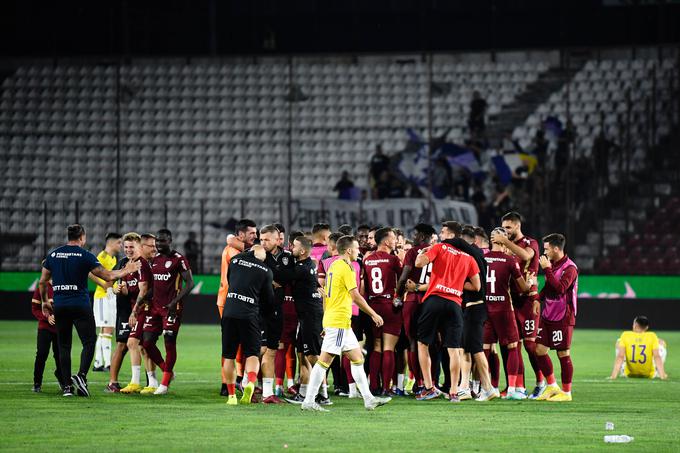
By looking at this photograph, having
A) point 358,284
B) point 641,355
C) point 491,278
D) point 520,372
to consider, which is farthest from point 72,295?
point 641,355

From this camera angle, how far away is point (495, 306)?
15.3m

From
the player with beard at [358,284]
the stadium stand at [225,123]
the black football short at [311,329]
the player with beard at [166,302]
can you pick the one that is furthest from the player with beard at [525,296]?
the stadium stand at [225,123]

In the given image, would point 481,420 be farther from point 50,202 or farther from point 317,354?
point 50,202

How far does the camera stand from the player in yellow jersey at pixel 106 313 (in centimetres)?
1941

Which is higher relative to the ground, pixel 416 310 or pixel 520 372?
pixel 416 310

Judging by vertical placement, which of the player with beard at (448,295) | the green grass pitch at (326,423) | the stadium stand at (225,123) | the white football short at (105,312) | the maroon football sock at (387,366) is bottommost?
the green grass pitch at (326,423)

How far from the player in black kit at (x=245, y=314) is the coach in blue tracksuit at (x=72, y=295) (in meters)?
1.45

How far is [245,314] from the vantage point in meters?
14.2

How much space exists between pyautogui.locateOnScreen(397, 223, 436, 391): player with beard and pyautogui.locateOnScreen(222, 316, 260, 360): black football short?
2238 millimetres

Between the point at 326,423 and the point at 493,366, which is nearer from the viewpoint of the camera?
Answer: the point at 326,423

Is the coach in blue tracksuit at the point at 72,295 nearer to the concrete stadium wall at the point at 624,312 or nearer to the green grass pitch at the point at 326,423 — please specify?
the green grass pitch at the point at 326,423

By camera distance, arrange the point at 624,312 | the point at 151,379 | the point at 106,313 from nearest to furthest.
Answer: the point at 151,379 < the point at 106,313 < the point at 624,312

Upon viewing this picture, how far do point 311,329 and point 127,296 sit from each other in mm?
3020

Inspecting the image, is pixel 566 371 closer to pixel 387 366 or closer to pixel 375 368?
pixel 387 366
